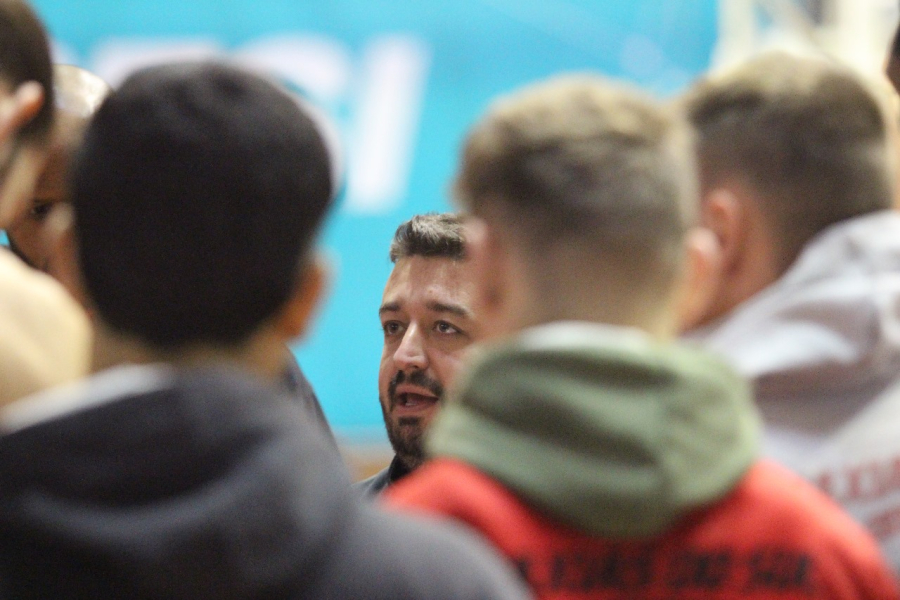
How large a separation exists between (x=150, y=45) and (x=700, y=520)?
3.84 m

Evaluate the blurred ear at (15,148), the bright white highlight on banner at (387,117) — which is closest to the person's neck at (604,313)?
the blurred ear at (15,148)

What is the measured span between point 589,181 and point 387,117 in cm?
355

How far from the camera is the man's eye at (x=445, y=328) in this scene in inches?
91.8

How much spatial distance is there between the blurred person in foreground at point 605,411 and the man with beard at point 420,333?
49.9 inches

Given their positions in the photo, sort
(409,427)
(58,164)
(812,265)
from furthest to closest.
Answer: (409,427) < (58,164) < (812,265)

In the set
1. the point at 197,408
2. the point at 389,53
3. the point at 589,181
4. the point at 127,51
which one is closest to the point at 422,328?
the point at 589,181

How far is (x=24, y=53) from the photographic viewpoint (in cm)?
114

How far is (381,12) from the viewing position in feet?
14.6

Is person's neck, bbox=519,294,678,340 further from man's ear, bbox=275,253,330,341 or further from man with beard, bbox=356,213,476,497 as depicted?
man with beard, bbox=356,213,476,497

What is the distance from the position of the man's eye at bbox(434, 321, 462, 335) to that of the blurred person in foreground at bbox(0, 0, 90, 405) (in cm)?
122

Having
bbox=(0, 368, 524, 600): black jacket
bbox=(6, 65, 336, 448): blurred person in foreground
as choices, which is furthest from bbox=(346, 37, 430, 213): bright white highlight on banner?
bbox=(0, 368, 524, 600): black jacket

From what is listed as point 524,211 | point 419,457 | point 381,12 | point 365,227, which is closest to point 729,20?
point 381,12

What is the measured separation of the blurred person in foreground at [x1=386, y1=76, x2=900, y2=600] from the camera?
0.92 metres

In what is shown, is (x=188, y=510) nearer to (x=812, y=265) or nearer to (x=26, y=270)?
(x=26, y=270)
